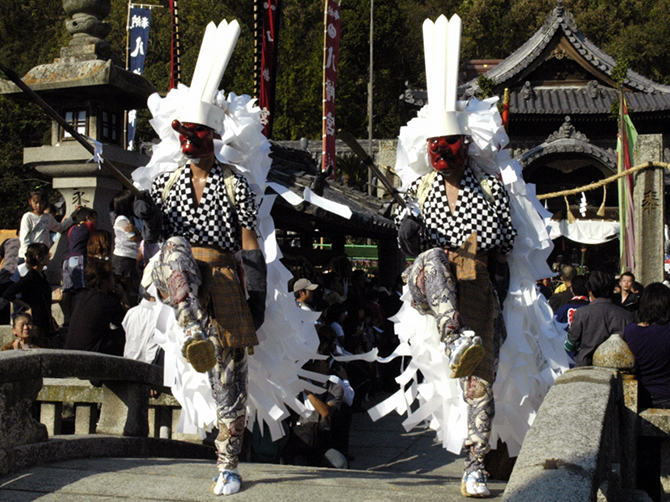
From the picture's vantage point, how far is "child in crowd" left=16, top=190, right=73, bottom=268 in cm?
765

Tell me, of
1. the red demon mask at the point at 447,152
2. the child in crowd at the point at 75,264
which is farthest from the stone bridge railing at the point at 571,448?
the child in crowd at the point at 75,264

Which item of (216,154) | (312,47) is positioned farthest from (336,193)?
(312,47)

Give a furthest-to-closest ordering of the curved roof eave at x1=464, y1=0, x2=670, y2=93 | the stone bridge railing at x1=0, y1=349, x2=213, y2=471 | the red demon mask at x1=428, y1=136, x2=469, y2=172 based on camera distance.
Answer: the curved roof eave at x1=464, y1=0, x2=670, y2=93, the red demon mask at x1=428, y1=136, x2=469, y2=172, the stone bridge railing at x1=0, y1=349, x2=213, y2=471

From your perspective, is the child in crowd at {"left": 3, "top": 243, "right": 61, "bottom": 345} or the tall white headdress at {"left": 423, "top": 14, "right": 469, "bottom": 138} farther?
the child in crowd at {"left": 3, "top": 243, "right": 61, "bottom": 345}

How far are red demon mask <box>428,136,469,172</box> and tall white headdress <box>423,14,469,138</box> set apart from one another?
1.5 inches

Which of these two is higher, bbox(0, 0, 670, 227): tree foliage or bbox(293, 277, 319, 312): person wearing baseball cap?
bbox(0, 0, 670, 227): tree foliage

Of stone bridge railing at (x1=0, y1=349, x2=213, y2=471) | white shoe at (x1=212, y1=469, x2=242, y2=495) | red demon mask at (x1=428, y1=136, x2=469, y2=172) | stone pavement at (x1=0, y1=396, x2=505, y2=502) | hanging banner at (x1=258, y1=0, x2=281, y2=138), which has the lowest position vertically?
stone pavement at (x1=0, y1=396, x2=505, y2=502)

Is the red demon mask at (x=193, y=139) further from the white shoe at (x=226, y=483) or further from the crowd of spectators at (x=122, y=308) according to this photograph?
the white shoe at (x=226, y=483)

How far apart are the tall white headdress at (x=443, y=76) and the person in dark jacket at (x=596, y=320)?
307cm

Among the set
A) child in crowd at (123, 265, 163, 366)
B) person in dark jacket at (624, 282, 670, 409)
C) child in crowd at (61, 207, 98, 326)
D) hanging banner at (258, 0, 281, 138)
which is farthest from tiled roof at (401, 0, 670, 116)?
child in crowd at (123, 265, 163, 366)

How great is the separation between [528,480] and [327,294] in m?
6.44

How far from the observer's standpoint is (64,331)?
252 inches

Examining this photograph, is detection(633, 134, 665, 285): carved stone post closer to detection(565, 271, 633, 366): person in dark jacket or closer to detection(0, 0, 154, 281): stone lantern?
detection(565, 271, 633, 366): person in dark jacket

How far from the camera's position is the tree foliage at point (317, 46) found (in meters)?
29.1
